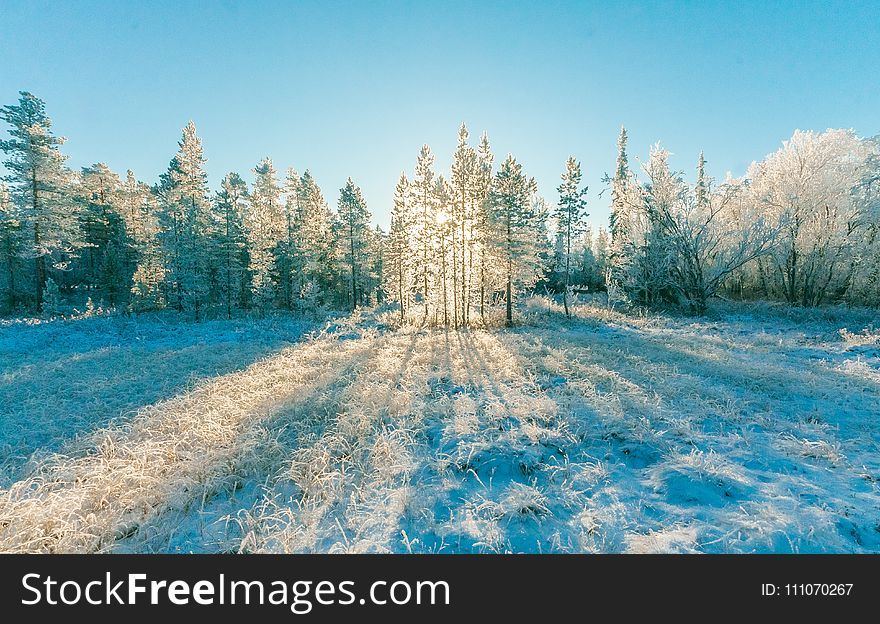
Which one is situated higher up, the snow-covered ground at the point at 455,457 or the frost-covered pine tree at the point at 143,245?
the frost-covered pine tree at the point at 143,245

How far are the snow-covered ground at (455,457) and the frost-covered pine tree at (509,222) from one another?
568 inches

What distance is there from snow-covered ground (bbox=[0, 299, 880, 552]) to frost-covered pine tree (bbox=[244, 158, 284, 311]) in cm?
2479

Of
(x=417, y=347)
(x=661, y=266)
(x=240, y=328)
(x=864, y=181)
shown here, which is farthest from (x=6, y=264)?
(x=864, y=181)

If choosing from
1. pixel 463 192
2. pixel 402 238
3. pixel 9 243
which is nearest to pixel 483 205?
pixel 463 192

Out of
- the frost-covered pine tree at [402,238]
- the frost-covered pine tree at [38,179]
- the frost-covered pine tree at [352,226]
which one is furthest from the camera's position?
the frost-covered pine tree at [352,226]

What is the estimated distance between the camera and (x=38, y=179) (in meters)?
24.5

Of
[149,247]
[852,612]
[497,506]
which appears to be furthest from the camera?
[149,247]

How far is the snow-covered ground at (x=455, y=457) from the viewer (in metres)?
3.36

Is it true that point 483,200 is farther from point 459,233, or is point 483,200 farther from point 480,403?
point 480,403

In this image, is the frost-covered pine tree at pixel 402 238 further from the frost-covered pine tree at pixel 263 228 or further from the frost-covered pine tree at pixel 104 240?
the frost-covered pine tree at pixel 104 240

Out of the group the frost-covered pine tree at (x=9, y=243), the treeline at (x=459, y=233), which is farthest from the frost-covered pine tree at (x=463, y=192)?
the frost-covered pine tree at (x=9, y=243)

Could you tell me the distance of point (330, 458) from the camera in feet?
16.6

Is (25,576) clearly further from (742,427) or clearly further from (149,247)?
(149,247)

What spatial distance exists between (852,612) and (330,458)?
18.1 feet
